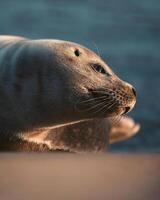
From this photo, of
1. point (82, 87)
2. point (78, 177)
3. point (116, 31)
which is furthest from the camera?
point (116, 31)

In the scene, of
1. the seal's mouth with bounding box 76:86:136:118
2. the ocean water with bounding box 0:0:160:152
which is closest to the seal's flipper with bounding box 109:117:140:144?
the ocean water with bounding box 0:0:160:152

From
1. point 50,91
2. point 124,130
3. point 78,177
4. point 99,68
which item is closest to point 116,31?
point 99,68

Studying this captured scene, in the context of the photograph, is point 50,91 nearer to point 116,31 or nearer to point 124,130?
point 116,31

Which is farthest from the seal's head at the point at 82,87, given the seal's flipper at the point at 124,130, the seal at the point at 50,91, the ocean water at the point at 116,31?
the seal's flipper at the point at 124,130

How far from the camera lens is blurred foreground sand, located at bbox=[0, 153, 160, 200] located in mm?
1344

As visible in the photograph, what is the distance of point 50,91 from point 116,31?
1.22ft

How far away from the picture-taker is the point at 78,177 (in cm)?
142

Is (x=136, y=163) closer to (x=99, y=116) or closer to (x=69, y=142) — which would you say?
(x=99, y=116)

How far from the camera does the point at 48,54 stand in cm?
175

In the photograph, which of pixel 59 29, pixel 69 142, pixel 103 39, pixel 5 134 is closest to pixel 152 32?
pixel 103 39

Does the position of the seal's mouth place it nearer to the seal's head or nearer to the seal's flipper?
the seal's head

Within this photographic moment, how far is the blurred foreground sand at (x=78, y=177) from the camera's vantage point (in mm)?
1344

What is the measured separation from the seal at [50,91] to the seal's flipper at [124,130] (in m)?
0.40

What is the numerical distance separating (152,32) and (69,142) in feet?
1.41
